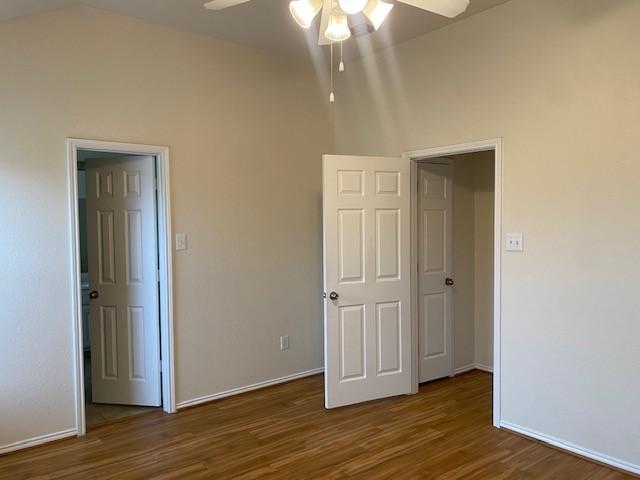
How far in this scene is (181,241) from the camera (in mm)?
3871

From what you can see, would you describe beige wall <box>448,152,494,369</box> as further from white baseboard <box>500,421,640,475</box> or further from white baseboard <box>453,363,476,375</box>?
white baseboard <box>500,421,640,475</box>

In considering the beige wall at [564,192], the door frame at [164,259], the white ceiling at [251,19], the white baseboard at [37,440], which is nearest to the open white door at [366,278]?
the beige wall at [564,192]

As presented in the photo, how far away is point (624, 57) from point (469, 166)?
6.79ft

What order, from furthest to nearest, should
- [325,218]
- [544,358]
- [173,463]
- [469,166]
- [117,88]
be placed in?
[469,166] → [325,218] → [117,88] → [544,358] → [173,463]

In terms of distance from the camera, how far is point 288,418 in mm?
3695

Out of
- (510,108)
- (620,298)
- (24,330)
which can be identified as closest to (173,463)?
(24,330)

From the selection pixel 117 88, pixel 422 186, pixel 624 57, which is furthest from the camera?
pixel 422 186

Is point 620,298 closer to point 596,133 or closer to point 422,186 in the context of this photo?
point 596,133

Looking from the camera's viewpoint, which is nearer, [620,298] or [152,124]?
[620,298]

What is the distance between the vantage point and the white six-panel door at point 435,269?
434 cm

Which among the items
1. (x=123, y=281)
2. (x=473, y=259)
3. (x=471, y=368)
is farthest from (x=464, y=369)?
(x=123, y=281)

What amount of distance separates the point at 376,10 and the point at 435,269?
110 inches

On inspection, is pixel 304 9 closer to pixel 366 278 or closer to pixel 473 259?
pixel 366 278

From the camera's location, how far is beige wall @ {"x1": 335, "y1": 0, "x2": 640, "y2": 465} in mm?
2838
